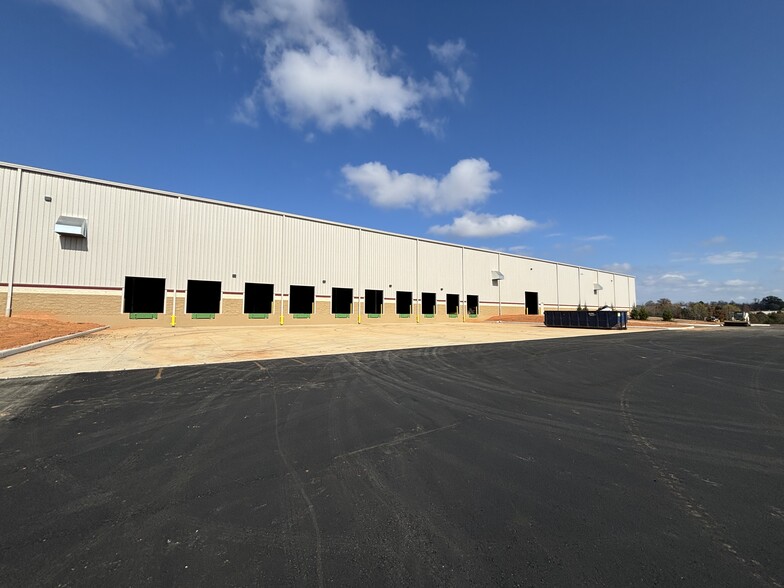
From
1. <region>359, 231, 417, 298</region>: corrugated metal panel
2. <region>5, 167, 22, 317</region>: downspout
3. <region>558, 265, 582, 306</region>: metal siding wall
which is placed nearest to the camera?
<region>5, 167, 22, 317</region>: downspout

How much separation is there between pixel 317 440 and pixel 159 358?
30.3 feet

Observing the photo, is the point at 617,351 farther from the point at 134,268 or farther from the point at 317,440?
the point at 134,268

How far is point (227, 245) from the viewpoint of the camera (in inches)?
1041

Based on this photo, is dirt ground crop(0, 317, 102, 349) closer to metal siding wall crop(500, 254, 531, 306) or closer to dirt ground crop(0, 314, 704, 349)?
dirt ground crop(0, 314, 704, 349)

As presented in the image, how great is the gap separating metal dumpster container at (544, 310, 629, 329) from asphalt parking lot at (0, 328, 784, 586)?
82.9 feet

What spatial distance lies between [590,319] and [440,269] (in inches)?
581

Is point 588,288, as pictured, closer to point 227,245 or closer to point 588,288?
point 588,288

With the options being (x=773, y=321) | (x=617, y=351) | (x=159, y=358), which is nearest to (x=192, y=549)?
(x=159, y=358)

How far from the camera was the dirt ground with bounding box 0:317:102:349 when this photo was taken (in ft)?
43.4

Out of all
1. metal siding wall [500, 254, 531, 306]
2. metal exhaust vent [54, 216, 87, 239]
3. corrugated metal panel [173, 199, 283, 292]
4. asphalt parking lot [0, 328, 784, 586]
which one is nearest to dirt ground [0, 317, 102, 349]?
metal exhaust vent [54, 216, 87, 239]

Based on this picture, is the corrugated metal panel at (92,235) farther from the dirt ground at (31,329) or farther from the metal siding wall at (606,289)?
the metal siding wall at (606,289)

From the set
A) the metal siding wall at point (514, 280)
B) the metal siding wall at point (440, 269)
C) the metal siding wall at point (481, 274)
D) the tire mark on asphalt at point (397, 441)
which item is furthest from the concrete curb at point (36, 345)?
the metal siding wall at point (514, 280)

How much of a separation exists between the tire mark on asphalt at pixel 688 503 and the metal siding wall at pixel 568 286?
4920 cm

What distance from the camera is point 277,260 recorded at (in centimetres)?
2850
